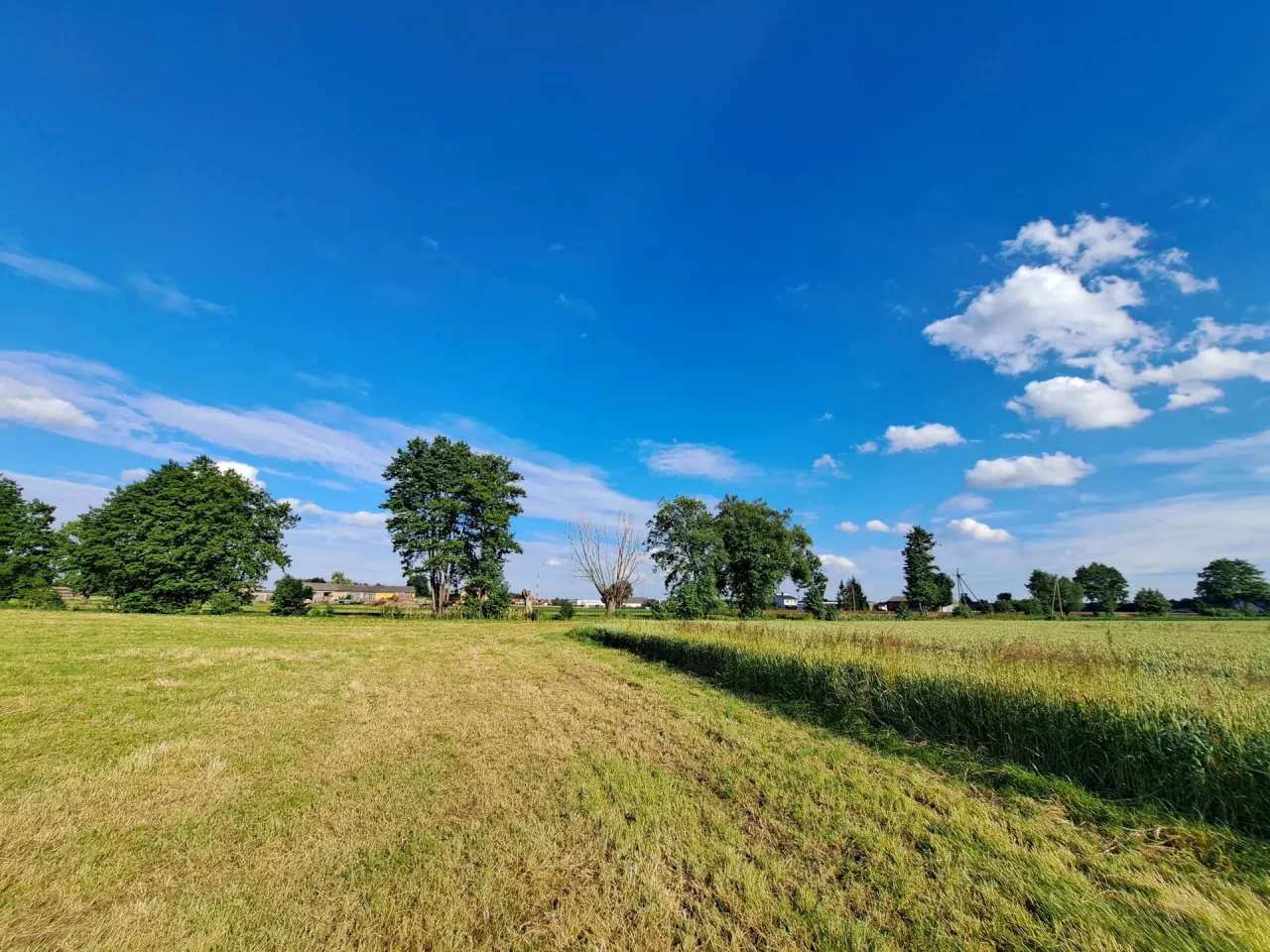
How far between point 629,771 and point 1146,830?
482 cm

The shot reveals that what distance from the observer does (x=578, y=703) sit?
10031 millimetres

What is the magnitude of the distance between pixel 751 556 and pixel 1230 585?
3159 inches

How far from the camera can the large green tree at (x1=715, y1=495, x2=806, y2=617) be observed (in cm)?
5356

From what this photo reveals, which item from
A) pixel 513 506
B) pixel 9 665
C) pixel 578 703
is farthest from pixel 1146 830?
pixel 513 506

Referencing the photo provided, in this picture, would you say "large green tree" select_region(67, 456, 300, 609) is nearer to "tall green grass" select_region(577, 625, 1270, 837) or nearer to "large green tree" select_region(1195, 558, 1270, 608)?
"tall green grass" select_region(577, 625, 1270, 837)

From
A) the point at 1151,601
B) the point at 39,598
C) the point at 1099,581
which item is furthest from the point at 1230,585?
the point at 39,598

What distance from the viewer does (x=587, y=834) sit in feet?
14.1

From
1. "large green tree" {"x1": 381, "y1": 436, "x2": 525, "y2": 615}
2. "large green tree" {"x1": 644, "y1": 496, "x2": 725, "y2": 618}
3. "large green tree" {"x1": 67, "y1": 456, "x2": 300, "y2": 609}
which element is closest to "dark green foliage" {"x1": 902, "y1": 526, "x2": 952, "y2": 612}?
"large green tree" {"x1": 644, "y1": 496, "x2": 725, "y2": 618}

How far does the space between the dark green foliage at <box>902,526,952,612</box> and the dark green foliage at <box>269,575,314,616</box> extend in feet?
249

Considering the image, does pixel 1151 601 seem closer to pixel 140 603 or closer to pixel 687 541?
pixel 687 541

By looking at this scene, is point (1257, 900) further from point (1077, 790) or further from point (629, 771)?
point (629, 771)

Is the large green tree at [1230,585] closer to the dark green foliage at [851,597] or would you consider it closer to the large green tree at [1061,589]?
the large green tree at [1061,589]

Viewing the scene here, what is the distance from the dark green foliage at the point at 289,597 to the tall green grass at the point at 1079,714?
4191 centimetres

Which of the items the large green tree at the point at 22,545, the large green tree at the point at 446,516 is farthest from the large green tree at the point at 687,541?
the large green tree at the point at 22,545
